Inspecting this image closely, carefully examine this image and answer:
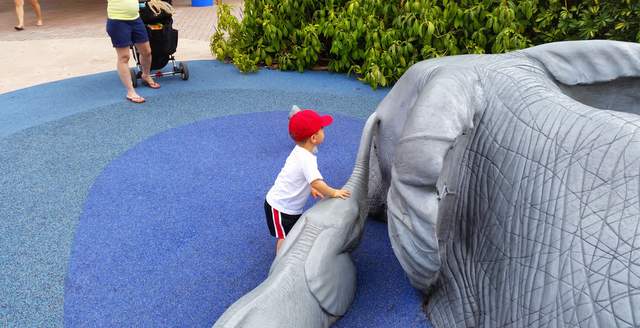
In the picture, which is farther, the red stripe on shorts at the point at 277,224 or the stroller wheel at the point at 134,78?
the stroller wheel at the point at 134,78

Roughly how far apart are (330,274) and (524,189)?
818 millimetres

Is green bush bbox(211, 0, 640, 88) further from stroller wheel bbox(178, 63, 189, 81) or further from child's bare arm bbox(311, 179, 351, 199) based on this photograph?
child's bare arm bbox(311, 179, 351, 199)

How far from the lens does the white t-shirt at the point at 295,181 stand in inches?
84.8

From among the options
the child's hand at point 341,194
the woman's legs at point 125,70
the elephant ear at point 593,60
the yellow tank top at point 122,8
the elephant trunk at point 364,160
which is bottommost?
the woman's legs at point 125,70

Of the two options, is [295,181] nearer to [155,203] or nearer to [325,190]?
[325,190]

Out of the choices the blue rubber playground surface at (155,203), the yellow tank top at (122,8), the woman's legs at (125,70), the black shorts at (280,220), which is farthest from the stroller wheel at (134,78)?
the black shorts at (280,220)

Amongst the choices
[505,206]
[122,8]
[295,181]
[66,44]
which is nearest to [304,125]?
[295,181]

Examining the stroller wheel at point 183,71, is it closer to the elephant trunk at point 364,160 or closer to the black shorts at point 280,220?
the black shorts at point 280,220

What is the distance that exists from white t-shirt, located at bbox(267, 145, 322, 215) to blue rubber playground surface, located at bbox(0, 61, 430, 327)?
37 centimetres

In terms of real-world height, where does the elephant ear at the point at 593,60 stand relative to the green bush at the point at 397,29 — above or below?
above

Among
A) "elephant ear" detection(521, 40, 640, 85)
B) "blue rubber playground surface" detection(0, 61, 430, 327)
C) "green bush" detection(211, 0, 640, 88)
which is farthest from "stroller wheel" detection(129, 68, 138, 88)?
"elephant ear" detection(521, 40, 640, 85)

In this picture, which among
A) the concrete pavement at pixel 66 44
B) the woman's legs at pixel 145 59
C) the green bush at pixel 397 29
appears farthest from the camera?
the concrete pavement at pixel 66 44

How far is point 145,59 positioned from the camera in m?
5.00

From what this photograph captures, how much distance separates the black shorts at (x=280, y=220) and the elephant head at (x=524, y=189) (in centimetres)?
75
